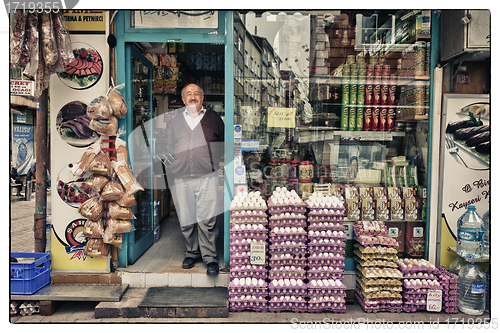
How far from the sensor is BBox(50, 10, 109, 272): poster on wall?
3215 millimetres

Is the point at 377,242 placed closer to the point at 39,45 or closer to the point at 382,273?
the point at 382,273

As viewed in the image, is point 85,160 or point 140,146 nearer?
point 85,160

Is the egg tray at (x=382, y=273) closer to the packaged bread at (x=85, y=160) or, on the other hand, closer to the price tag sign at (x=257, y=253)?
the price tag sign at (x=257, y=253)

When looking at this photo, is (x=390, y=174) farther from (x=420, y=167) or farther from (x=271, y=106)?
(x=271, y=106)

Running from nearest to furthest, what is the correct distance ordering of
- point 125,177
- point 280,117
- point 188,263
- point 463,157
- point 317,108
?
point 125,177 → point 463,157 → point 188,263 → point 280,117 → point 317,108

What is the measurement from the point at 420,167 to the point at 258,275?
2370 millimetres

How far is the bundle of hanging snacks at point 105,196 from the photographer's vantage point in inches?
123

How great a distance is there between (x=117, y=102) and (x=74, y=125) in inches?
21.5

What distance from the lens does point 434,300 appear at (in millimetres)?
3051

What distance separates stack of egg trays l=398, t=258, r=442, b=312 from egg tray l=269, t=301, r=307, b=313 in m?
1.07

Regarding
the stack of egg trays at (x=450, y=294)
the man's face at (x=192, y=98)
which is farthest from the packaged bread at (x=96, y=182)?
the stack of egg trays at (x=450, y=294)

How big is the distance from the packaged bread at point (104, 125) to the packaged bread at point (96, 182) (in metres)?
0.49

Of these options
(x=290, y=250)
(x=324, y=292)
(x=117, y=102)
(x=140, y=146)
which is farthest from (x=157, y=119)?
(x=324, y=292)

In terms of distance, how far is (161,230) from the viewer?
15.8 feet
